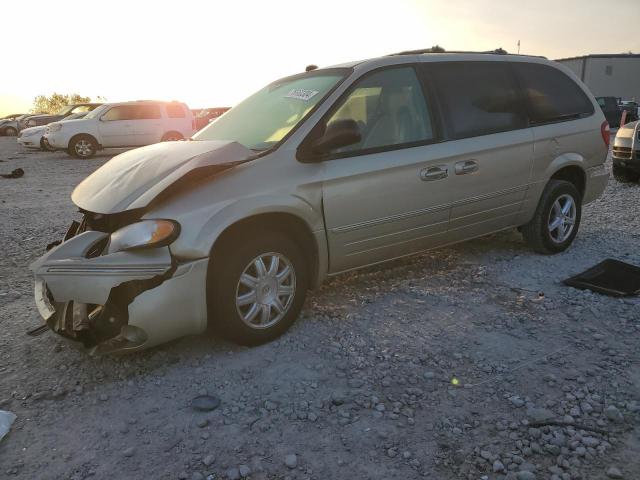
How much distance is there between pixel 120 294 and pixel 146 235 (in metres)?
0.36

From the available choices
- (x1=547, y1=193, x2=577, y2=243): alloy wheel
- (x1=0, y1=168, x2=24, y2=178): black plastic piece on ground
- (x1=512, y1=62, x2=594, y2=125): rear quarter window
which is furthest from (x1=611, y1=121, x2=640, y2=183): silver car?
(x1=0, y1=168, x2=24, y2=178): black plastic piece on ground

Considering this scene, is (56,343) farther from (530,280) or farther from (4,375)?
(530,280)

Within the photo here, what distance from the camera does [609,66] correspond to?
4188 cm

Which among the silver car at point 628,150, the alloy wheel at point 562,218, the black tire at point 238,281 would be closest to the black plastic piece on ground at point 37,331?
the black tire at point 238,281

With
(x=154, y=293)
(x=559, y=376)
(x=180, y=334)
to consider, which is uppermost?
(x=154, y=293)

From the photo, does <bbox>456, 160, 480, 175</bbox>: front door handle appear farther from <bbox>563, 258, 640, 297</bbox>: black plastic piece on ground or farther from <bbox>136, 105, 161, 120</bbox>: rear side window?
<bbox>136, 105, 161, 120</bbox>: rear side window

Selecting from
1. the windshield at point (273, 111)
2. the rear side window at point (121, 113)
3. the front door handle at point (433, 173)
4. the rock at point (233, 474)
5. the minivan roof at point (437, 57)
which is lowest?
the rock at point (233, 474)

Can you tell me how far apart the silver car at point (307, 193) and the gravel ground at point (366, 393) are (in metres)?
0.31

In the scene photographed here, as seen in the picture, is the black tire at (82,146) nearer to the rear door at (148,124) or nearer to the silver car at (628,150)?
the rear door at (148,124)

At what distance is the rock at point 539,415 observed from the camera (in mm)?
2502

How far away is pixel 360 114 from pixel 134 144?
49.5 ft

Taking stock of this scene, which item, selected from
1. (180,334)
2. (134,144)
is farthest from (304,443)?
(134,144)

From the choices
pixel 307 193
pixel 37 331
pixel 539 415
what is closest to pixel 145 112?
pixel 37 331

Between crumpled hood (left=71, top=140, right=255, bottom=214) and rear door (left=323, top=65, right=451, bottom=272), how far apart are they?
0.72 metres
